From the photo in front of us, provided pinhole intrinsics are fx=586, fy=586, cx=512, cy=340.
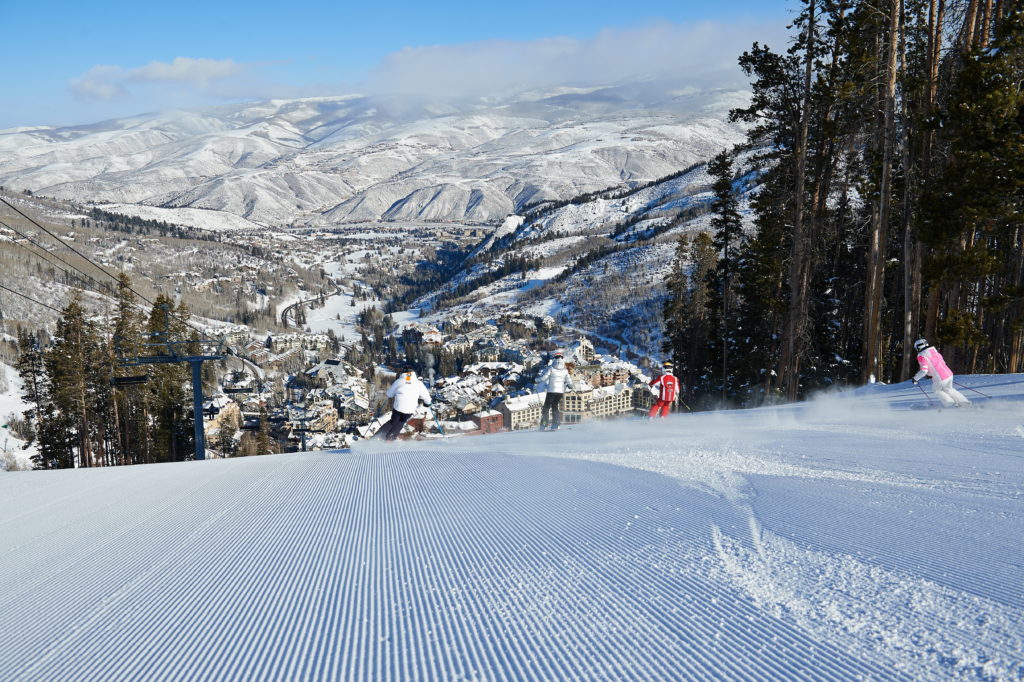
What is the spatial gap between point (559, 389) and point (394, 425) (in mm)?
3450

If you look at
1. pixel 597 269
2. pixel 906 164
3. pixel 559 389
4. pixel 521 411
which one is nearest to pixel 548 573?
pixel 559 389

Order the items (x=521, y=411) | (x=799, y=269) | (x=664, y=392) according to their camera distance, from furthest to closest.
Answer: (x=521, y=411) < (x=799, y=269) < (x=664, y=392)

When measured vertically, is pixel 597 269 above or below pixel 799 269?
above

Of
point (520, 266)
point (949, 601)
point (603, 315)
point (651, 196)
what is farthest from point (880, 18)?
point (651, 196)

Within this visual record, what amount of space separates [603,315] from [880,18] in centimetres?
8431

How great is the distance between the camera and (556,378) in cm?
1153

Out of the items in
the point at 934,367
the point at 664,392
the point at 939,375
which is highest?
the point at 934,367

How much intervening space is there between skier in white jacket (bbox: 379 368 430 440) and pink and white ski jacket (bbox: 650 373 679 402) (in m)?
4.91

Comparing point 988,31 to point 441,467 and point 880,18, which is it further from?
point 441,467

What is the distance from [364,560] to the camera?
3.34m

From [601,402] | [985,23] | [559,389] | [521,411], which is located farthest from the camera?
[521,411]

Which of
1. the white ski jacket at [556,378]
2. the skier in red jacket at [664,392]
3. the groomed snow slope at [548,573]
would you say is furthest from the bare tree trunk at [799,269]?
the groomed snow slope at [548,573]

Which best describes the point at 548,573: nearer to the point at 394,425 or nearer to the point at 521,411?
the point at 394,425

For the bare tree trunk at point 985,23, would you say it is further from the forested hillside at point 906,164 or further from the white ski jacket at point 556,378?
the white ski jacket at point 556,378
